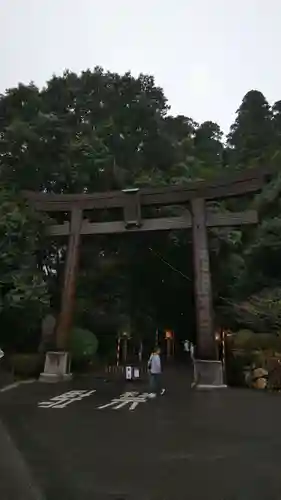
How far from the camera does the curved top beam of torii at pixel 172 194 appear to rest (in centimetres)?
2014

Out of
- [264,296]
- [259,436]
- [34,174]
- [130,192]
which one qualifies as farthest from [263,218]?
[259,436]

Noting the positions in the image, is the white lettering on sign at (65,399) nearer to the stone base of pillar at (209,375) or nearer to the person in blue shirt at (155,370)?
the person in blue shirt at (155,370)

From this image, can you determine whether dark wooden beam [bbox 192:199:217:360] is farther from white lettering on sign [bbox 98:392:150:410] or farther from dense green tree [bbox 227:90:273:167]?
dense green tree [bbox 227:90:273:167]

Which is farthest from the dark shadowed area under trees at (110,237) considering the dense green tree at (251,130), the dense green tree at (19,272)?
the dense green tree at (251,130)

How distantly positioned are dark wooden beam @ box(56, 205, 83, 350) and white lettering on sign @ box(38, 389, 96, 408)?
178 inches

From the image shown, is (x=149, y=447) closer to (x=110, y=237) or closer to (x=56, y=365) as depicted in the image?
(x=56, y=365)

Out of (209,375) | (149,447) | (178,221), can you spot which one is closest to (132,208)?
(178,221)

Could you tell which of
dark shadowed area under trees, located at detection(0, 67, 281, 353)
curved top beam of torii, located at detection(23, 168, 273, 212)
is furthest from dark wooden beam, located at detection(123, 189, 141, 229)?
dark shadowed area under trees, located at detection(0, 67, 281, 353)

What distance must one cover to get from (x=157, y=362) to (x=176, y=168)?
61.9ft

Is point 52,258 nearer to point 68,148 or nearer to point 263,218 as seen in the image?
point 68,148

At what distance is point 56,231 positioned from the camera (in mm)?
23312

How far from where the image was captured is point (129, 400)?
14.4 metres

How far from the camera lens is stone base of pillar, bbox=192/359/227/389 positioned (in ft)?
57.8

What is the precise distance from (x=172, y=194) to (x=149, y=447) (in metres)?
14.1
